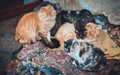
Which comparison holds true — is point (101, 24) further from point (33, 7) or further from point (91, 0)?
point (33, 7)

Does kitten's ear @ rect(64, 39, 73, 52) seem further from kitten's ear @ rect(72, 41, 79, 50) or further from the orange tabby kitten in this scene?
the orange tabby kitten

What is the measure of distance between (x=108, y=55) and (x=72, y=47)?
11.7 inches

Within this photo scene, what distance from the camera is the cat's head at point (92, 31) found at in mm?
1711

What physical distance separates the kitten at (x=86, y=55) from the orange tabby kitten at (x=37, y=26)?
0.25 m

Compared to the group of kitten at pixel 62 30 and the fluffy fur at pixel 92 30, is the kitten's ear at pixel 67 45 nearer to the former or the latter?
→ the group of kitten at pixel 62 30

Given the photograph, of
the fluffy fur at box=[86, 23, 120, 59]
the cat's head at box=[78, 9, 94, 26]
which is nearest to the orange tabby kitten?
the cat's head at box=[78, 9, 94, 26]

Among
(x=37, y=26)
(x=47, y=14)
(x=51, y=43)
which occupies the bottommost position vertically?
(x=51, y=43)

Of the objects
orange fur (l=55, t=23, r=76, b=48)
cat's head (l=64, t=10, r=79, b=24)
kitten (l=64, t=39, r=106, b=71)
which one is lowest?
kitten (l=64, t=39, r=106, b=71)

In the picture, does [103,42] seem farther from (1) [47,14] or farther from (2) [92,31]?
(1) [47,14]

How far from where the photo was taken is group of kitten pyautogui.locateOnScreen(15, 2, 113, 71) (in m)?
1.70

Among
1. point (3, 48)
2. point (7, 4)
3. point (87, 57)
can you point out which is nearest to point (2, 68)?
point (3, 48)

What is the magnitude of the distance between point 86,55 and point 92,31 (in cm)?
21

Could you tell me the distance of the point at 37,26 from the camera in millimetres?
1808

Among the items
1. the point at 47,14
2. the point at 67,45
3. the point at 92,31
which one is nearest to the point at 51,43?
the point at 67,45
